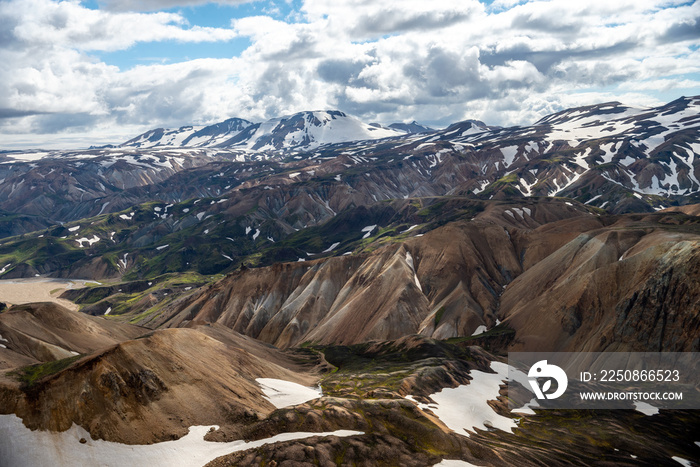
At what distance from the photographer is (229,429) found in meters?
54.2

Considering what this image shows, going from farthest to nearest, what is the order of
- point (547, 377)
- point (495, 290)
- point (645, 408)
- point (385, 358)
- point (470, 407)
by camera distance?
point (495, 290)
point (385, 358)
point (547, 377)
point (645, 408)
point (470, 407)

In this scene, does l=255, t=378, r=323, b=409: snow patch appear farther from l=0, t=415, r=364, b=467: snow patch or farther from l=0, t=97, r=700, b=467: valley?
l=0, t=415, r=364, b=467: snow patch

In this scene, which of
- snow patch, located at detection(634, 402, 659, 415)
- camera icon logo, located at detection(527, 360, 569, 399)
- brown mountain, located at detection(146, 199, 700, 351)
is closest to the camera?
snow patch, located at detection(634, 402, 659, 415)

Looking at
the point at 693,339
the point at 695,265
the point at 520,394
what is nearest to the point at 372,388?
the point at 520,394

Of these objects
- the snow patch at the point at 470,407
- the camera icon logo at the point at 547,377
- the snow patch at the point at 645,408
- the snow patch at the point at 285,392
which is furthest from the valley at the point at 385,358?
the camera icon logo at the point at 547,377

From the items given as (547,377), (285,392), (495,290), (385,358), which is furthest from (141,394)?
(495,290)

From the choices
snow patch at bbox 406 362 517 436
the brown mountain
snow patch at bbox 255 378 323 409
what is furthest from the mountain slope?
the brown mountain

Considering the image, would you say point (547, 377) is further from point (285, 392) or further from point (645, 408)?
point (285, 392)

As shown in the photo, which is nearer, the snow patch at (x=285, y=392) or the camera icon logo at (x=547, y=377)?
the snow patch at (x=285, y=392)

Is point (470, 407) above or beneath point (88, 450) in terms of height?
beneath

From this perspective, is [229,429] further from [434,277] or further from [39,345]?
[434,277]

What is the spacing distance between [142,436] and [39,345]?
36.1m

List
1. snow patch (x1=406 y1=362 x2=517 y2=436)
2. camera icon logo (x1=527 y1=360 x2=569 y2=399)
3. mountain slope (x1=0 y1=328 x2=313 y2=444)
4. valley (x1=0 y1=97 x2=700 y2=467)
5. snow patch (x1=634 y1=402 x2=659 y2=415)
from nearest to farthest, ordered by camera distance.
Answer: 1. mountain slope (x1=0 y1=328 x2=313 y2=444)
2. valley (x1=0 y1=97 x2=700 y2=467)
3. snow patch (x1=406 y1=362 x2=517 y2=436)
4. snow patch (x1=634 y1=402 x2=659 y2=415)
5. camera icon logo (x1=527 y1=360 x2=569 y2=399)

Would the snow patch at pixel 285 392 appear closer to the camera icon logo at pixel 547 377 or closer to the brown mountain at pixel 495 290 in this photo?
the camera icon logo at pixel 547 377
